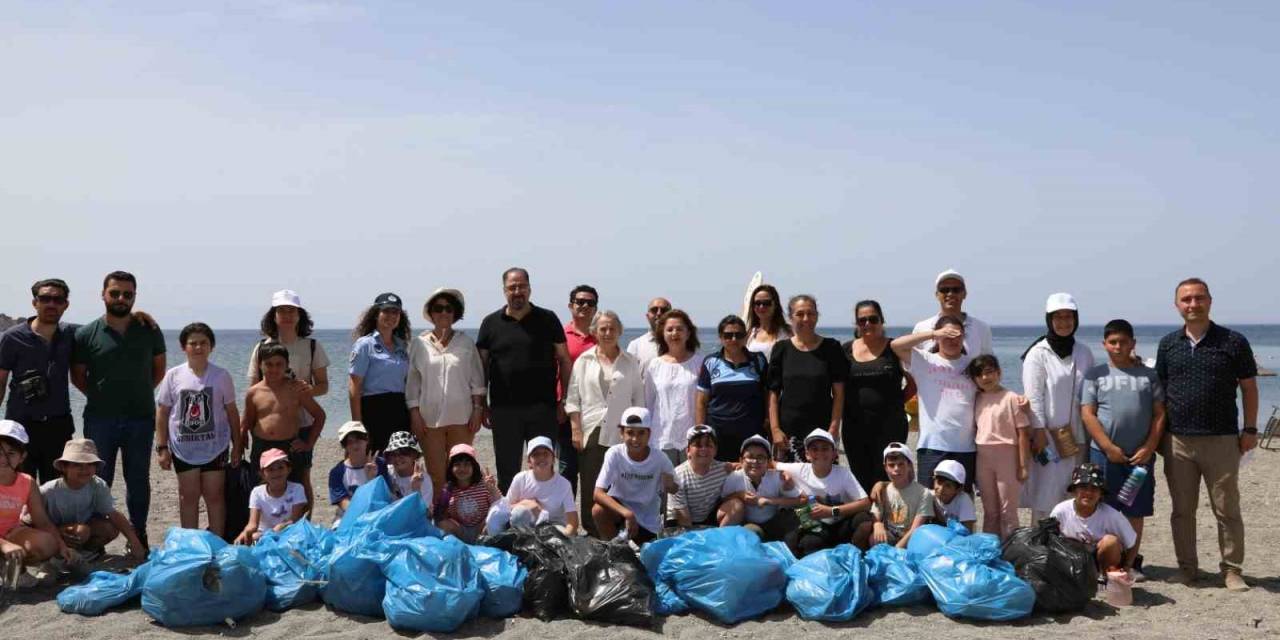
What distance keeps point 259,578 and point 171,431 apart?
5.32ft

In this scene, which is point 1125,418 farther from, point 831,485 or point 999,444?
point 831,485

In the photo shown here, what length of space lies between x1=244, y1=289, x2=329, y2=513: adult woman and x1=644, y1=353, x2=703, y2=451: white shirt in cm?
214

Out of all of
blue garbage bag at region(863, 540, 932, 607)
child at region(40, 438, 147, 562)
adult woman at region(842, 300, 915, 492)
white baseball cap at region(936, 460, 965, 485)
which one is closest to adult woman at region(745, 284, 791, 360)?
adult woman at region(842, 300, 915, 492)

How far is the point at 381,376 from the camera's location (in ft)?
22.6

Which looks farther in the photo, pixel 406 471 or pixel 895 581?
pixel 406 471

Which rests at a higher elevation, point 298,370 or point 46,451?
point 298,370

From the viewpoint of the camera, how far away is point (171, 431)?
648cm

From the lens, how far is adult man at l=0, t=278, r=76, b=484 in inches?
254

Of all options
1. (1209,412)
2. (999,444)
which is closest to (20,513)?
(999,444)

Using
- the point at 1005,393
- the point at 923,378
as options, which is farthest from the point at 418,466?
the point at 1005,393

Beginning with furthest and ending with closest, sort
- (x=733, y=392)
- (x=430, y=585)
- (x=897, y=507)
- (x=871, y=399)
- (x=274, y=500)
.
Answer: (x=733, y=392) < (x=871, y=399) < (x=274, y=500) < (x=897, y=507) < (x=430, y=585)

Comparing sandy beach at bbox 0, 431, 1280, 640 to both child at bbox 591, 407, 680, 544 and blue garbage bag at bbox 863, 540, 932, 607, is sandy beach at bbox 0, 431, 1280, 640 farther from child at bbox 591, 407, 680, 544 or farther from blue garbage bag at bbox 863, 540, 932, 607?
child at bbox 591, 407, 680, 544

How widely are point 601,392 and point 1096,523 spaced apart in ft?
9.96

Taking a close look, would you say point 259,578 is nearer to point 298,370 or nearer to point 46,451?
point 298,370
